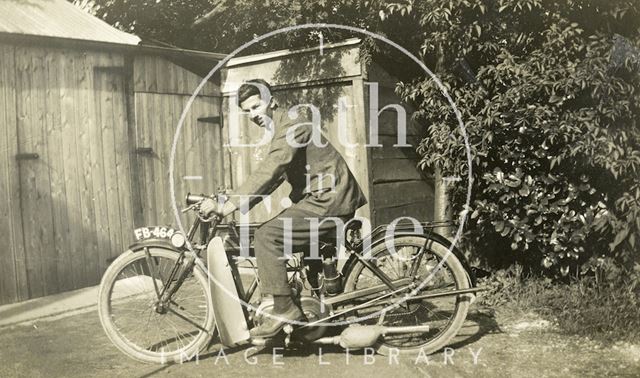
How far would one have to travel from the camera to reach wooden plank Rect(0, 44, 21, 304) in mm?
5699

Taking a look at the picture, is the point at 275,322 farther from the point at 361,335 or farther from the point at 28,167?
the point at 28,167

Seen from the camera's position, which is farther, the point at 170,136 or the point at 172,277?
the point at 170,136

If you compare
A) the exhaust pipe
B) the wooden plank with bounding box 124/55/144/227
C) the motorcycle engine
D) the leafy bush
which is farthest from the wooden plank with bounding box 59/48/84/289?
the leafy bush

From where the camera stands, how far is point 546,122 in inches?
178

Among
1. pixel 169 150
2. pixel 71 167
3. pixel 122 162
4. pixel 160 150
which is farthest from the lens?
pixel 169 150

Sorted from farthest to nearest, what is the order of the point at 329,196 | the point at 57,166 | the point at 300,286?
the point at 57,166, the point at 300,286, the point at 329,196

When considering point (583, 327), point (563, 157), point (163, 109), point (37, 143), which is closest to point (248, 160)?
point (163, 109)

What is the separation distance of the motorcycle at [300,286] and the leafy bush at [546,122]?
1311mm

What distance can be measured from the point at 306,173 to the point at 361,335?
1.18 m

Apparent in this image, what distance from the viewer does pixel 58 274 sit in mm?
6156

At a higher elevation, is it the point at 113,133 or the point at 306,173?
the point at 113,133

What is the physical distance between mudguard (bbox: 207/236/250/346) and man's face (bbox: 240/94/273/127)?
86 cm

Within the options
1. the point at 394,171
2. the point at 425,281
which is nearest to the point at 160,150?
the point at 394,171

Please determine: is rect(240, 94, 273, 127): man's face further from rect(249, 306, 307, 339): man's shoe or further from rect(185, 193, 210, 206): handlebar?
rect(249, 306, 307, 339): man's shoe
